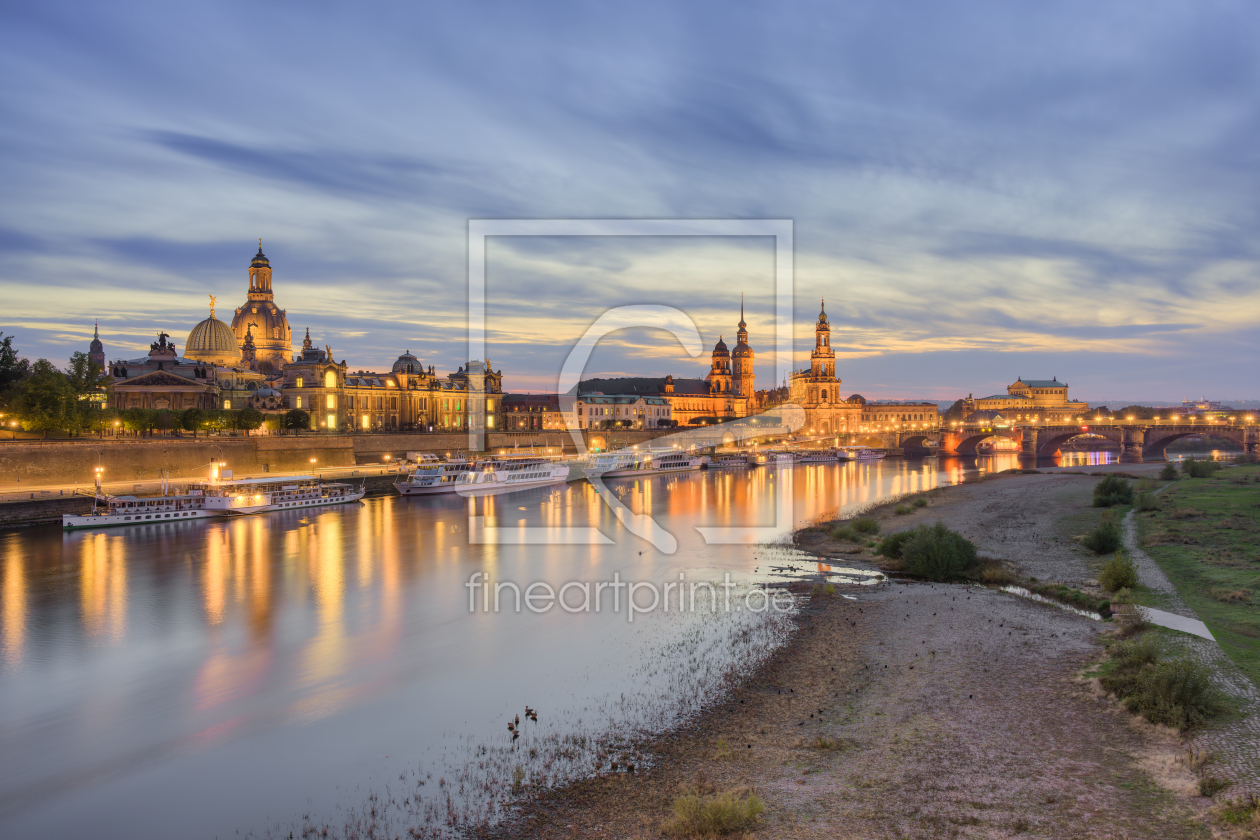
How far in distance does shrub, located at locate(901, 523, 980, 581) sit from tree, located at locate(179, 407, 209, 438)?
6409cm

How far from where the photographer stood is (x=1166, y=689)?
39.0ft

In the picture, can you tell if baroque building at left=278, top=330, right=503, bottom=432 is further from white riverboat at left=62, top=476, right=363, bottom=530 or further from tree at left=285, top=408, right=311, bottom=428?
white riverboat at left=62, top=476, right=363, bottom=530

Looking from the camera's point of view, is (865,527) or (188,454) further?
(188,454)

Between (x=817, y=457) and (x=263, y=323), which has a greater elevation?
(x=263, y=323)

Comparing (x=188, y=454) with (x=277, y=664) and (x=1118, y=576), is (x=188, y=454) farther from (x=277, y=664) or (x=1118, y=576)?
(x=1118, y=576)

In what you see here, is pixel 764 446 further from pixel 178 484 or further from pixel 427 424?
pixel 178 484

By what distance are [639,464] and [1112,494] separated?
171 feet

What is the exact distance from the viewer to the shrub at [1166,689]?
11.5m

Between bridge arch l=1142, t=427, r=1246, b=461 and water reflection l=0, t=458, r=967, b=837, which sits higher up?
bridge arch l=1142, t=427, r=1246, b=461

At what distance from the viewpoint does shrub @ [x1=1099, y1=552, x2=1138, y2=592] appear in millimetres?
Result: 20281

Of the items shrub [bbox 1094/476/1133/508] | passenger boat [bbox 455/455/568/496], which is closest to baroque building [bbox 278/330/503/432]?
passenger boat [bbox 455/455/568/496]

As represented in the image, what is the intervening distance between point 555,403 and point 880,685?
4679 inches

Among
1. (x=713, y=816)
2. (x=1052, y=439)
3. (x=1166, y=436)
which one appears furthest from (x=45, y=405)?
(x=1166, y=436)

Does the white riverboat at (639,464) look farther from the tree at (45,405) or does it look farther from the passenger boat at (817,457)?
the tree at (45,405)
